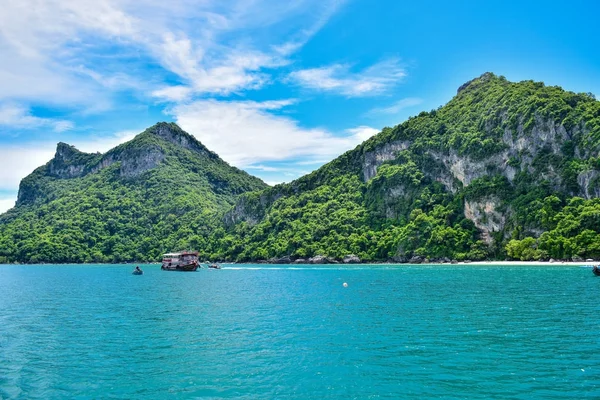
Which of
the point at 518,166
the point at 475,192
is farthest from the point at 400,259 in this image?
the point at 518,166

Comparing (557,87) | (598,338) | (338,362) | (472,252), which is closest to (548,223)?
(472,252)

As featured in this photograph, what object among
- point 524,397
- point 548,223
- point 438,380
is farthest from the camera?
point 548,223

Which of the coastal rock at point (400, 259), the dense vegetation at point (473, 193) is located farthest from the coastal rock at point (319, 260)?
the coastal rock at point (400, 259)

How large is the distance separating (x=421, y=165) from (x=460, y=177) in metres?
21.5

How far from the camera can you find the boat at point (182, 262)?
11832 centimetres

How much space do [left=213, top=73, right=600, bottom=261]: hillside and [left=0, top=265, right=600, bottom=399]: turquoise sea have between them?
268ft

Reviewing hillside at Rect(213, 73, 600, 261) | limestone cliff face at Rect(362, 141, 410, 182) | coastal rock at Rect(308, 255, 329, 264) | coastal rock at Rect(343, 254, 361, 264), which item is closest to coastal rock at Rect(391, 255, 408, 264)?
hillside at Rect(213, 73, 600, 261)

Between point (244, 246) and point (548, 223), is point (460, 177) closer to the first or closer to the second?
point (548, 223)

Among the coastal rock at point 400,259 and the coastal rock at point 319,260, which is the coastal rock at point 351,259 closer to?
the coastal rock at point 319,260

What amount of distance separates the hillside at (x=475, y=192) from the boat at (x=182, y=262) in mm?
53090

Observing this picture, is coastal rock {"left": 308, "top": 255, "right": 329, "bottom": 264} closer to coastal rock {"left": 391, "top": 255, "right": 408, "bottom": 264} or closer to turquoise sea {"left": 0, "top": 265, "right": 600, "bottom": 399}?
coastal rock {"left": 391, "top": 255, "right": 408, "bottom": 264}

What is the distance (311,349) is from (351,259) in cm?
12889

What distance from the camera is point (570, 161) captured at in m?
125

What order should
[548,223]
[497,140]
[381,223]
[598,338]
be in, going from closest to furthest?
[598,338] < [548,223] < [497,140] < [381,223]
